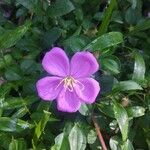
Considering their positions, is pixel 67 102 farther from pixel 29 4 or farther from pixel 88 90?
pixel 29 4

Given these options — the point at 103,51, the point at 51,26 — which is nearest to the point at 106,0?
the point at 51,26

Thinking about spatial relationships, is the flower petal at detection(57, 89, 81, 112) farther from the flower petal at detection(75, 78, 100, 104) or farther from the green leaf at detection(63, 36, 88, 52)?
the green leaf at detection(63, 36, 88, 52)

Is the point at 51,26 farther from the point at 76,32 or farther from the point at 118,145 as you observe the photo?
the point at 118,145

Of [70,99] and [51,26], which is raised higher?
[51,26]

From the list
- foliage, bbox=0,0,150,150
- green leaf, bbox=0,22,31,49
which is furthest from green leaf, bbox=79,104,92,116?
green leaf, bbox=0,22,31,49

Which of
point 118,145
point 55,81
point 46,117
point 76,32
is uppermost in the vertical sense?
point 76,32

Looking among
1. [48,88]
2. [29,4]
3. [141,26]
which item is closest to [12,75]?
[48,88]

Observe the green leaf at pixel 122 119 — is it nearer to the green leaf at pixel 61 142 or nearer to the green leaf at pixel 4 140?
the green leaf at pixel 61 142

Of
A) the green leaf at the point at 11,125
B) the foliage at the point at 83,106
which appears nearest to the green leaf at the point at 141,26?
the foliage at the point at 83,106
